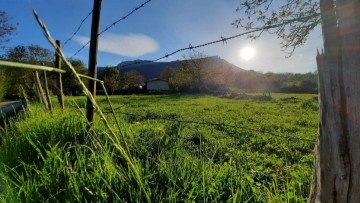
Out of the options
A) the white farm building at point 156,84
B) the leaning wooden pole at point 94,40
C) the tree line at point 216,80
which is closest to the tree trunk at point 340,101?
the leaning wooden pole at point 94,40

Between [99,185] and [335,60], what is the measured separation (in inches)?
74.1

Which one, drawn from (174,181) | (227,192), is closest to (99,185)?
(174,181)

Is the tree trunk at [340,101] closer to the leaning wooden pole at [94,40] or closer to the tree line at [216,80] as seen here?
the leaning wooden pole at [94,40]

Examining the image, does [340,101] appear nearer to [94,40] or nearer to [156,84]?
[94,40]

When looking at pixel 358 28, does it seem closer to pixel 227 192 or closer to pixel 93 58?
pixel 227 192

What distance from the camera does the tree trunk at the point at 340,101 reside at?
0.90 metres

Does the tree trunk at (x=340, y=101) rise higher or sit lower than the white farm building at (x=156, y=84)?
lower

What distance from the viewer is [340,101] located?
37.8 inches

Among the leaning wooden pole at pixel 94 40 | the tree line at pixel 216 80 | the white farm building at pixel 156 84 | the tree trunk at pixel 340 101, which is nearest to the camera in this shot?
the tree trunk at pixel 340 101

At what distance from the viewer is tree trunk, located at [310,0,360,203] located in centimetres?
90

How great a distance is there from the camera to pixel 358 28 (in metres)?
0.87

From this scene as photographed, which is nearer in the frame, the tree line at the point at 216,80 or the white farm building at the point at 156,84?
the tree line at the point at 216,80

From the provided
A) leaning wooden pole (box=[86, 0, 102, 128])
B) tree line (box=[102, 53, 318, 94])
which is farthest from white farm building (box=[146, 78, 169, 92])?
leaning wooden pole (box=[86, 0, 102, 128])

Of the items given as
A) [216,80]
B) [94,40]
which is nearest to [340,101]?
[94,40]
